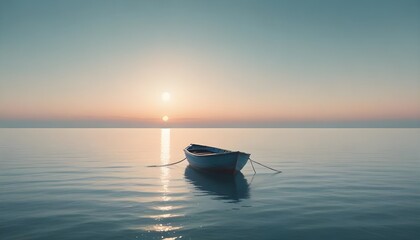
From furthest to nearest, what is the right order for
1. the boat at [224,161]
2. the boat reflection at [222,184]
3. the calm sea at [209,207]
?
the boat at [224,161]
the boat reflection at [222,184]
the calm sea at [209,207]

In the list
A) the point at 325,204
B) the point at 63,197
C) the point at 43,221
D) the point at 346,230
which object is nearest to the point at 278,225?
the point at 346,230

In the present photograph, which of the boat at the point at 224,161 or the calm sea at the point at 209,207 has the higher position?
the boat at the point at 224,161

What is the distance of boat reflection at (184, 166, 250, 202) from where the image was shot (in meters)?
20.4

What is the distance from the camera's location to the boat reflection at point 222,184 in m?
20.4

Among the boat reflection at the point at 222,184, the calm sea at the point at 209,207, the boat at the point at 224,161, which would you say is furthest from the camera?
the boat at the point at 224,161

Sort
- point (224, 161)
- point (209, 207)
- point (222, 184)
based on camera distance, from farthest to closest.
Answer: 1. point (224, 161)
2. point (222, 184)
3. point (209, 207)

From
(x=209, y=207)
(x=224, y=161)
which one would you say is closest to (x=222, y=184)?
(x=224, y=161)

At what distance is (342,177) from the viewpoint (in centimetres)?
2841

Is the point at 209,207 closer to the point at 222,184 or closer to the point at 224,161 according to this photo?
the point at 222,184

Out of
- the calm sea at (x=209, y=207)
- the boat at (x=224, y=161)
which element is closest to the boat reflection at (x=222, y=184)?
the calm sea at (x=209, y=207)

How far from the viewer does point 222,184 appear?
25078 millimetres

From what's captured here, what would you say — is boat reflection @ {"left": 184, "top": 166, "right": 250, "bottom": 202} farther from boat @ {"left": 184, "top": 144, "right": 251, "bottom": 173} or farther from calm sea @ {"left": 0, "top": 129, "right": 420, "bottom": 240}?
boat @ {"left": 184, "top": 144, "right": 251, "bottom": 173}

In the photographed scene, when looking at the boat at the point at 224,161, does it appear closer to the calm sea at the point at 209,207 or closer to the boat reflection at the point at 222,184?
the boat reflection at the point at 222,184

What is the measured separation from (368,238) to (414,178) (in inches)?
831
